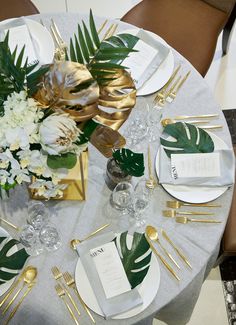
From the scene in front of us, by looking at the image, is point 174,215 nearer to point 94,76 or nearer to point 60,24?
point 94,76

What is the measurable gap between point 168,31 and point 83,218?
1.16 m

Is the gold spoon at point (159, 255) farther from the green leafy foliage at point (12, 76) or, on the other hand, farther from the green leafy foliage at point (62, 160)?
the green leafy foliage at point (12, 76)

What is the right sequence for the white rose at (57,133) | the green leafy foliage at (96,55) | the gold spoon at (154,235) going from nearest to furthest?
the white rose at (57,133)
the green leafy foliage at (96,55)
the gold spoon at (154,235)

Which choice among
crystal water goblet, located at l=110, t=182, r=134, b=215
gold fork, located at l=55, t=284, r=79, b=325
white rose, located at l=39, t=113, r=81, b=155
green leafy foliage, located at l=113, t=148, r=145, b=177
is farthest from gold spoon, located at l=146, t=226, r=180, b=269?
white rose, located at l=39, t=113, r=81, b=155

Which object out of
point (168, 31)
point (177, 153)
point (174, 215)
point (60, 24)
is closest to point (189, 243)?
point (174, 215)

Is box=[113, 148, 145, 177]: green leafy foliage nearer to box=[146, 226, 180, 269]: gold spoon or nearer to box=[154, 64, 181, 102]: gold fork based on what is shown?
box=[146, 226, 180, 269]: gold spoon

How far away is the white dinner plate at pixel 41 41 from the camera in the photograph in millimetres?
1507

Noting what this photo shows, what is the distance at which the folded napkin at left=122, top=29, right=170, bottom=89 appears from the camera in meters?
1.50

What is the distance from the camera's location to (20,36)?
1533 mm

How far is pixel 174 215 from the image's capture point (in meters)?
1.29

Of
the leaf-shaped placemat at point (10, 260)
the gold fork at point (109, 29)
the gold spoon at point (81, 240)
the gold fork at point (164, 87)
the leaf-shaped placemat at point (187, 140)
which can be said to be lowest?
the gold spoon at point (81, 240)

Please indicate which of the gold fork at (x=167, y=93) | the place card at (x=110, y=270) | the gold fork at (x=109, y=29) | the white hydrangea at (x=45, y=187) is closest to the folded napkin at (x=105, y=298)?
the place card at (x=110, y=270)

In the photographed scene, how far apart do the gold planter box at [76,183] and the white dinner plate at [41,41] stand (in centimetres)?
46

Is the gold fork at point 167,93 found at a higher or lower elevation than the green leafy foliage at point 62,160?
lower
